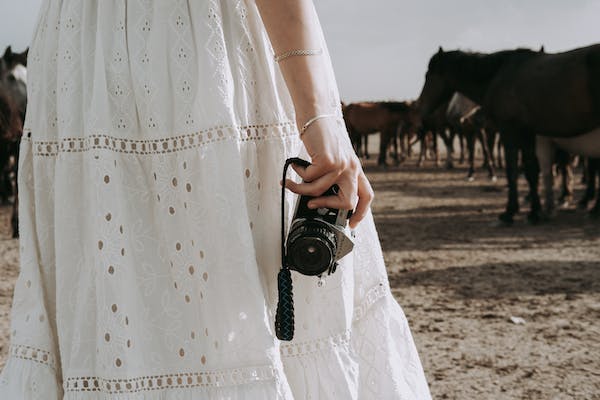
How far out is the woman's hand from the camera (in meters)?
1.08

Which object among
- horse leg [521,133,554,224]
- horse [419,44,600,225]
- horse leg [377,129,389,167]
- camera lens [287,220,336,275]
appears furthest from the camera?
horse leg [377,129,389,167]

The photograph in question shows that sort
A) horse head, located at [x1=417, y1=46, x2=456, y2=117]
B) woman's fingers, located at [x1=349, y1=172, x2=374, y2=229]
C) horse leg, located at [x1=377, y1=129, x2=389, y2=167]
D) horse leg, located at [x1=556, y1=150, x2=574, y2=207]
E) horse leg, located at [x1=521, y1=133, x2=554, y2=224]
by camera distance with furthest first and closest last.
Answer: horse leg, located at [x1=377, y1=129, x2=389, y2=167]
horse leg, located at [x1=556, y1=150, x2=574, y2=207]
horse head, located at [x1=417, y1=46, x2=456, y2=117]
horse leg, located at [x1=521, y1=133, x2=554, y2=224]
woman's fingers, located at [x1=349, y1=172, x2=374, y2=229]

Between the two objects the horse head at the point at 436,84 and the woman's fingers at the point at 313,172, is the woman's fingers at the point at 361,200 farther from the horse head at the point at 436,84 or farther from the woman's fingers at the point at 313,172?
the horse head at the point at 436,84

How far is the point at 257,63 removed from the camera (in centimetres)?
120

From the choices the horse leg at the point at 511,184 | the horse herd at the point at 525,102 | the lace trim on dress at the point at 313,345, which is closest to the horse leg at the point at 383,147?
the horse herd at the point at 525,102

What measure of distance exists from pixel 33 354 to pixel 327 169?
2.03 feet

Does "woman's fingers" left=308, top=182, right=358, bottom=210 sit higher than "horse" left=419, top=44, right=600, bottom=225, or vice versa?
"horse" left=419, top=44, right=600, bottom=225

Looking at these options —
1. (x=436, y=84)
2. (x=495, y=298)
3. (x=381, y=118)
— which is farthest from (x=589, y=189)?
(x=381, y=118)

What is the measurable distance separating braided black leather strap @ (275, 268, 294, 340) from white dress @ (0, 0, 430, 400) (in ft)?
0.08

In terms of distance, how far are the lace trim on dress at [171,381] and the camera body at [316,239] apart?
0.61 feet

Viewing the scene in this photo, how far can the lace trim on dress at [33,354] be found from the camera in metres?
1.17

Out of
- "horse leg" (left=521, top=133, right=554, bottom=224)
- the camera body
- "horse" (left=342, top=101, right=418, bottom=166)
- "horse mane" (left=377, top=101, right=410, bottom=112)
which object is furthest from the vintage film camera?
"horse mane" (left=377, top=101, right=410, bottom=112)

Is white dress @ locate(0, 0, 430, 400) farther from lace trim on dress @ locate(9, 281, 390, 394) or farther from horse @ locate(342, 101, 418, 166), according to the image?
horse @ locate(342, 101, 418, 166)

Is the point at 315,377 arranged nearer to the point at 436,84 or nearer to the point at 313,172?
the point at 313,172
